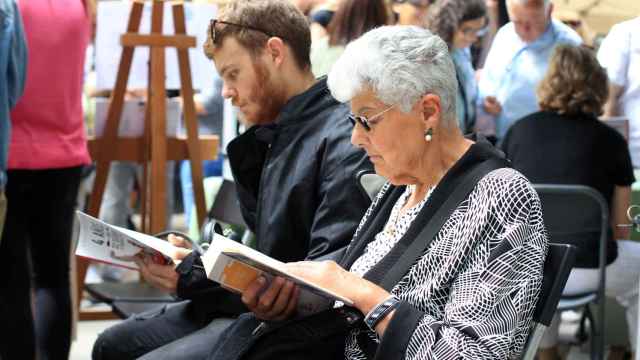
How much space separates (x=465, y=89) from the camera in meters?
5.16

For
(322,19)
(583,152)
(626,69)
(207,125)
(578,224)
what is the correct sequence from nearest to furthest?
1. (578,224)
2. (583,152)
3. (626,69)
4. (322,19)
5. (207,125)

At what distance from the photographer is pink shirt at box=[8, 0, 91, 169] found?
164 inches

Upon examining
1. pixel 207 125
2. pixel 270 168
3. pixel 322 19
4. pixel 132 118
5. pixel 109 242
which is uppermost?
pixel 270 168

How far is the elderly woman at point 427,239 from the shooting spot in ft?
7.13

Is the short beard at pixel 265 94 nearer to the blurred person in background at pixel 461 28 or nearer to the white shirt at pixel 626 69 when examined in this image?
the white shirt at pixel 626 69

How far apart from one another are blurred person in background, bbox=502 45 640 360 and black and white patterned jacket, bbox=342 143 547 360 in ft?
6.75

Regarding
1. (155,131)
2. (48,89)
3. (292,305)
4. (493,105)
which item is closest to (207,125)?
(155,131)

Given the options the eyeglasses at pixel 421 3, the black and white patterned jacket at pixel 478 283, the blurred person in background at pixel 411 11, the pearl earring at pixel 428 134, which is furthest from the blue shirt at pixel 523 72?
the black and white patterned jacket at pixel 478 283

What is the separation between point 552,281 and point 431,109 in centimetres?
42

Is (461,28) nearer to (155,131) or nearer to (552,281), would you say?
(155,131)

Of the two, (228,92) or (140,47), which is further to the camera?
(140,47)

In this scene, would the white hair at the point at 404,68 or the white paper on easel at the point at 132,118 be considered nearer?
the white hair at the point at 404,68

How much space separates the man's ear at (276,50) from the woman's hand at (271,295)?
863mm

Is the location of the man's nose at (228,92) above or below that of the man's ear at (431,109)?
below
